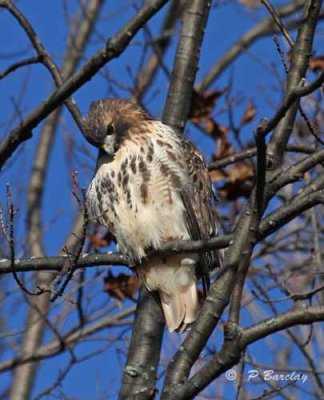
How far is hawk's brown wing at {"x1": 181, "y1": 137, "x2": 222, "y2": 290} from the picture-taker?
5305 millimetres

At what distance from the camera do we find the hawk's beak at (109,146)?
5388 millimetres

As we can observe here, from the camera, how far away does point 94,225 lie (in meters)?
6.88

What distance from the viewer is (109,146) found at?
213 inches

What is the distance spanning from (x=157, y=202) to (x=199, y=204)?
0.87 feet

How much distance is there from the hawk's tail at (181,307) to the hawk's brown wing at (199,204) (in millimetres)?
95

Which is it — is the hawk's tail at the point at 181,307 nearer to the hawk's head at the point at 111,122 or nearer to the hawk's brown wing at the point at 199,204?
the hawk's brown wing at the point at 199,204

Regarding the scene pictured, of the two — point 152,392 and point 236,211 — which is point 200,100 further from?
point 152,392

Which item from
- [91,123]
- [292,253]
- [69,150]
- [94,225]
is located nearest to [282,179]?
[91,123]

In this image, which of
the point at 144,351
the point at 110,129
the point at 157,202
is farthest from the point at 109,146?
the point at 144,351

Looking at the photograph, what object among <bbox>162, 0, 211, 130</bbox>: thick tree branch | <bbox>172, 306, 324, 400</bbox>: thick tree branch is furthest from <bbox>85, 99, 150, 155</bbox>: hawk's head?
<bbox>172, 306, 324, 400</bbox>: thick tree branch

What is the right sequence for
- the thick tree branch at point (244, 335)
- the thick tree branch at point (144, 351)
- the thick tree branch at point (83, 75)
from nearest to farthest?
the thick tree branch at point (244, 335) → the thick tree branch at point (83, 75) → the thick tree branch at point (144, 351)

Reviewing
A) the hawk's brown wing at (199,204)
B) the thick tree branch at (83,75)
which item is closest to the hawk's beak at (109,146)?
the hawk's brown wing at (199,204)

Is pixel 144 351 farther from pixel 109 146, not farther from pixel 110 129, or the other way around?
pixel 110 129

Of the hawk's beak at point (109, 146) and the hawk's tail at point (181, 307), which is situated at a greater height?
the hawk's beak at point (109, 146)
